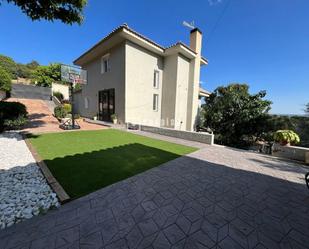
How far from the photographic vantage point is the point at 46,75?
3347 cm

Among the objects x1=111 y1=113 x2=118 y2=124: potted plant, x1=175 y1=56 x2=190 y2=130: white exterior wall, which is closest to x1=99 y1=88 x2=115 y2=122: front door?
x1=111 y1=113 x2=118 y2=124: potted plant

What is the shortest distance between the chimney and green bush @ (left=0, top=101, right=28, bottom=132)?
Answer: 47.3 feet

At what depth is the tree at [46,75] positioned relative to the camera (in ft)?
107

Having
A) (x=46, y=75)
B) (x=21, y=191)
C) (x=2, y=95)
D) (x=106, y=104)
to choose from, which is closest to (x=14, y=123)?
(x=106, y=104)

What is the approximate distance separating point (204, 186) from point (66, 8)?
9.13 m

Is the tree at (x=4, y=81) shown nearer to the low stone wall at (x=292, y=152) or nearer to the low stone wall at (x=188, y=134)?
the low stone wall at (x=188, y=134)

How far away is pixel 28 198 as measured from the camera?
274 centimetres

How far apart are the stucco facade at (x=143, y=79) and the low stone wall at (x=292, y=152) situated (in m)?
8.43

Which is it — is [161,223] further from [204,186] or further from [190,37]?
[190,37]

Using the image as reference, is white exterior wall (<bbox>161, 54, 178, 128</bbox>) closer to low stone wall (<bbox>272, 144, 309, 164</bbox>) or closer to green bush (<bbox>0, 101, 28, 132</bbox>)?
low stone wall (<bbox>272, 144, 309, 164</bbox>)

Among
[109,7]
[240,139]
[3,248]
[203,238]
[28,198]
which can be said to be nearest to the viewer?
[3,248]

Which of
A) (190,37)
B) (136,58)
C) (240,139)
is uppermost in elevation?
(190,37)

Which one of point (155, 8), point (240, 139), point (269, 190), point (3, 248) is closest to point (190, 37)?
point (155, 8)

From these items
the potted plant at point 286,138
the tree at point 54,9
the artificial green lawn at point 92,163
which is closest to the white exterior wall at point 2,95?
the tree at point 54,9
